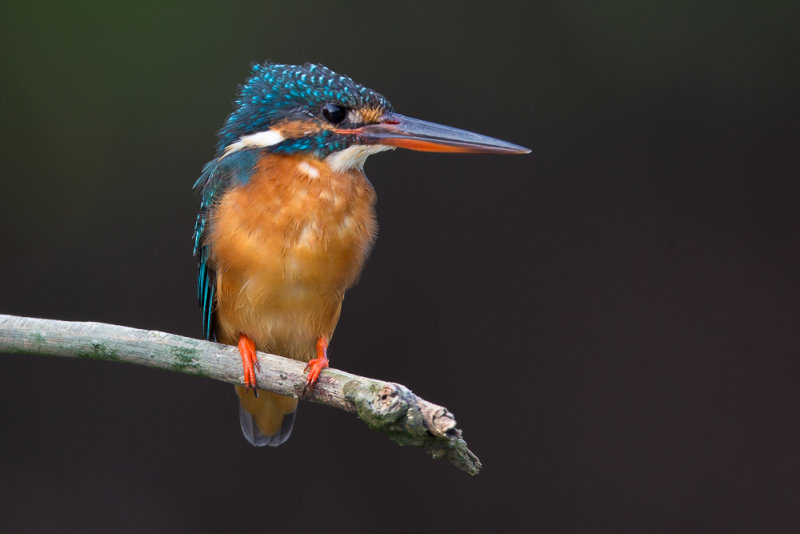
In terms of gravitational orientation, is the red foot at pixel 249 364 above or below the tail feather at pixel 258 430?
above

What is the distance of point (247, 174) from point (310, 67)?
324 mm

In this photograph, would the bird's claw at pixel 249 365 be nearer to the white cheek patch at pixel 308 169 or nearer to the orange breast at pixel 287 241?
the orange breast at pixel 287 241

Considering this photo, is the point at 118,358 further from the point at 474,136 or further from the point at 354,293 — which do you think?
the point at 354,293

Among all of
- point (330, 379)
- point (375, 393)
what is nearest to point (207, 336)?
point (330, 379)

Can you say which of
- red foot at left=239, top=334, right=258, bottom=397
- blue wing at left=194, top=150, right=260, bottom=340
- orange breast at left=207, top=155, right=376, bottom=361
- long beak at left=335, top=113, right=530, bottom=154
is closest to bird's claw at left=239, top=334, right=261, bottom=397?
red foot at left=239, top=334, right=258, bottom=397

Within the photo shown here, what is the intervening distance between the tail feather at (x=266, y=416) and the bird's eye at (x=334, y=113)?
2.99ft

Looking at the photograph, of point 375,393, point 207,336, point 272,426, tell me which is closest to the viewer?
point 375,393

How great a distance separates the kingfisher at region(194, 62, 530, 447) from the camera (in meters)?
2.15

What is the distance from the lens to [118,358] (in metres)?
1.92

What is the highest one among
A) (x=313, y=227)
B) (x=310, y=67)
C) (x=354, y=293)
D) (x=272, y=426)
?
(x=310, y=67)

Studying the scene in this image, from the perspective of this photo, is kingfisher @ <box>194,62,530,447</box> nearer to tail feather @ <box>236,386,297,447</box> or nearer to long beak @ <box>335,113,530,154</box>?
long beak @ <box>335,113,530,154</box>

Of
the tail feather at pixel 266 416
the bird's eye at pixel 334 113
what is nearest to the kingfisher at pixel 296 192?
the bird's eye at pixel 334 113

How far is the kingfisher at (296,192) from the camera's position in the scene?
215 centimetres

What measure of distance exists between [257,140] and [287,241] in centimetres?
28
